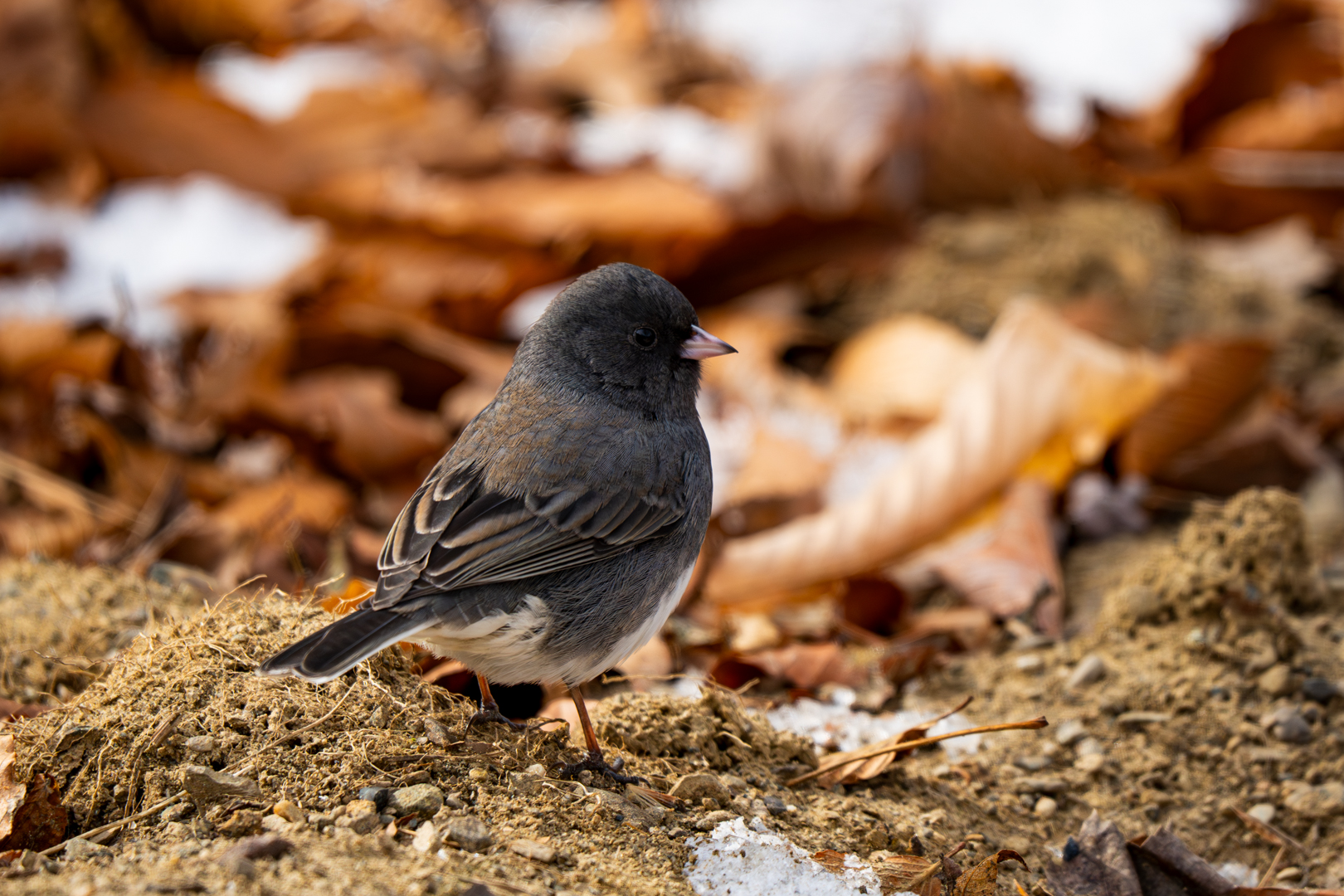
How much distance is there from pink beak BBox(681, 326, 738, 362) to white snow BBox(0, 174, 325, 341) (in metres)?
2.31

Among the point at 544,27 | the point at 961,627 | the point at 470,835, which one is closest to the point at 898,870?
the point at 470,835

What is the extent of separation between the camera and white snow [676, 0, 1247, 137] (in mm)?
5004

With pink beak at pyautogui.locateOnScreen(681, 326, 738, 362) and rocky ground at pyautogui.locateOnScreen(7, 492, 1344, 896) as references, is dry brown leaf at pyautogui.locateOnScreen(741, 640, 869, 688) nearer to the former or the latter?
rocky ground at pyautogui.locateOnScreen(7, 492, 1344, 896)

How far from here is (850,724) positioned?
7.77 ft

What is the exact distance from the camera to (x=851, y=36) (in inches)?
210

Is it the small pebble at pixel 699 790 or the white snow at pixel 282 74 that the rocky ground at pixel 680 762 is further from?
the white snow at pixel 282 74

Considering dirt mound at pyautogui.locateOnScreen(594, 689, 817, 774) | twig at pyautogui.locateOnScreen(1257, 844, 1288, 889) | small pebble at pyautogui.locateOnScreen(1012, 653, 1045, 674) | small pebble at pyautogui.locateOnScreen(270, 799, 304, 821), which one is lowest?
→ twig at pyautogui.locateOnScreen(1257, 844, 1288, 889)

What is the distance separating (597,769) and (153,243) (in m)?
3.29

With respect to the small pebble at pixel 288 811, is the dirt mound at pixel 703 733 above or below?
below

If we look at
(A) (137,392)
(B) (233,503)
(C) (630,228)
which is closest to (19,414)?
(A) (137,392)

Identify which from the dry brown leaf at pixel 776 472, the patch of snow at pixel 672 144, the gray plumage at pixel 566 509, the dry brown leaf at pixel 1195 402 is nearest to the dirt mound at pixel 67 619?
the gray plumage at pixel 566 509

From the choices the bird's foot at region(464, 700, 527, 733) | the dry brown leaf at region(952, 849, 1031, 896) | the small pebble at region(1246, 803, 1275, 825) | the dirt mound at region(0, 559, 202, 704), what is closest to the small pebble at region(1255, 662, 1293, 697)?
the small pebble at region(1246, 803, 1275, 825)

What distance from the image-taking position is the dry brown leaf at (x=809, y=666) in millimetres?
2492

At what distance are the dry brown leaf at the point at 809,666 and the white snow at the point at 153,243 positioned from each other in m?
2.50
